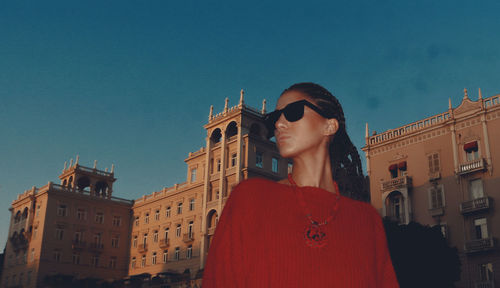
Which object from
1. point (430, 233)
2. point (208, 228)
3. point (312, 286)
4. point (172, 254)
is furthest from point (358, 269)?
point (172, 254)

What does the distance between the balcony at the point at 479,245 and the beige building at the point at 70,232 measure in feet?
119

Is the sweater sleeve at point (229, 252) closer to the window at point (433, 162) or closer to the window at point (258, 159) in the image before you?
the window at point (433, 162)

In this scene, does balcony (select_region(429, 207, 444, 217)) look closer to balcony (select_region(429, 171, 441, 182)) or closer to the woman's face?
balcony (select_region(429, 171, 441, 182))

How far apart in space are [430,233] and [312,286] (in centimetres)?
2254

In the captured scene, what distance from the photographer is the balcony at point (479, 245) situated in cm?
2609

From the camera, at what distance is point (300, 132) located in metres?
3.26

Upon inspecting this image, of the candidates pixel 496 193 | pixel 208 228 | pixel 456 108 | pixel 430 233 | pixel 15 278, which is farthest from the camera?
pixel 15 278

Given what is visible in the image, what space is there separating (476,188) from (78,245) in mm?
38037

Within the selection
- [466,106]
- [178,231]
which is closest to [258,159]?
[178,231]

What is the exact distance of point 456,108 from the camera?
30094 millimetres

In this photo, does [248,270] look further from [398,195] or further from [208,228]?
[208,228]

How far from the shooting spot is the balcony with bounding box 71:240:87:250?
162 ft

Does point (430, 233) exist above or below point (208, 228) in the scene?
below

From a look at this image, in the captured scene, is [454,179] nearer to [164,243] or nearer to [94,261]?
[164,243]
